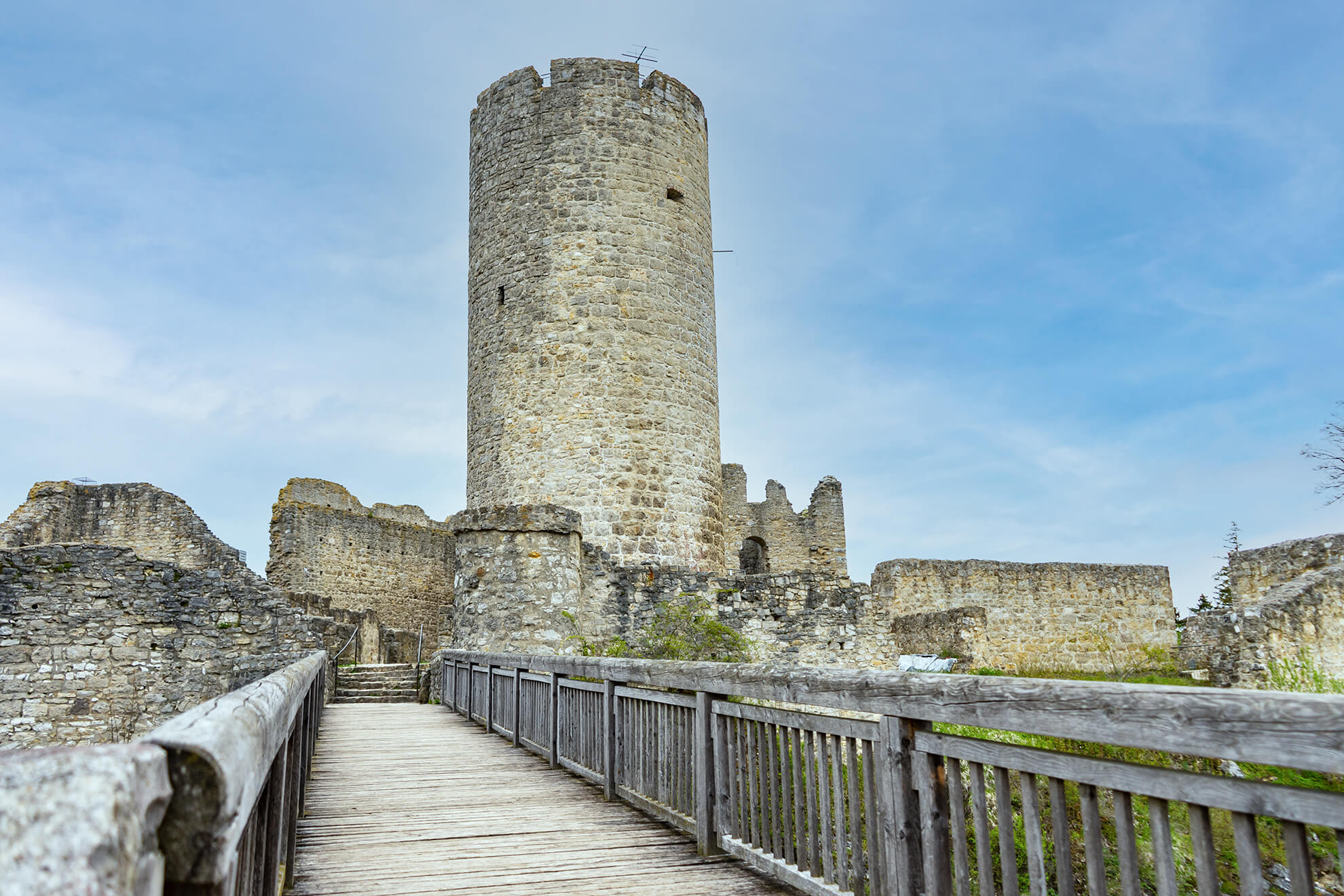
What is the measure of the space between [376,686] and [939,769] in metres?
14.2

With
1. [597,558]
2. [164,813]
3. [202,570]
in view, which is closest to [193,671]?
[202,570]

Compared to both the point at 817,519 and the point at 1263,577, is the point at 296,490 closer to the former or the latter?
the point at 817,519

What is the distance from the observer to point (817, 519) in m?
26.6

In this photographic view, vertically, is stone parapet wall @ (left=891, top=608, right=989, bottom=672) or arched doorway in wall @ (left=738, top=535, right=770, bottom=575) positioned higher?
arched doorway in wall @ (left=738, top=535, right=770, bottom=575)

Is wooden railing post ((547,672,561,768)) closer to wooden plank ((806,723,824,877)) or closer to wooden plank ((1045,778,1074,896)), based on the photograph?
wooden plank ((806,723,824,877))

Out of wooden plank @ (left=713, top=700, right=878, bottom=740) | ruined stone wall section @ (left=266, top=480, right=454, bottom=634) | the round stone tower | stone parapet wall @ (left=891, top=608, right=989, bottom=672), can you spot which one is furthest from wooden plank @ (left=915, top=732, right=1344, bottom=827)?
ruined stone wall section @ (left=266, top=480, right=454, bottom=634)

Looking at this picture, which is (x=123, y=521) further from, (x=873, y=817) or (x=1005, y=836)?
(x=1005, y=836)

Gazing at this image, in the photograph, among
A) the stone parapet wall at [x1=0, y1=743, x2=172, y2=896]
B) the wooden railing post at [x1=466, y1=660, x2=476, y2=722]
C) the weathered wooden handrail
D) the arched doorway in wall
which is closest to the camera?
the stone parapet wall at [x1=0, y1=743, x2=172, y2=896]

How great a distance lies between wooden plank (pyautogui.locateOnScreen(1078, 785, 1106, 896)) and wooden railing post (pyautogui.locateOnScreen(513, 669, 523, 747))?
6.30 metres

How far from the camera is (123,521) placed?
2062 cm

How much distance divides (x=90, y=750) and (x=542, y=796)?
4.86m

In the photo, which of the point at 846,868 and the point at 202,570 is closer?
the point at 846,868

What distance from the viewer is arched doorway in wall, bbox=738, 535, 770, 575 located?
2712 centimetres

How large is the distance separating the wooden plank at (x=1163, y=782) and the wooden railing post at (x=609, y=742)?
3125 mm
